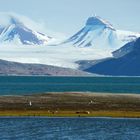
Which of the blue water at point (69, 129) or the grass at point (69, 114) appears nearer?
the blue water at point (69, 129)

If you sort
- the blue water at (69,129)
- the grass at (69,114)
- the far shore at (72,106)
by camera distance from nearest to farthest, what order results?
the blue water at (69,129)
the grass at (69,114)
the far shore at (72,106)

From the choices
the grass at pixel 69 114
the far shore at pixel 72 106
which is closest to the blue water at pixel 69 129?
the grass at pixel 69 114

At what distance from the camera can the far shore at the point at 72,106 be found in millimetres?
111125

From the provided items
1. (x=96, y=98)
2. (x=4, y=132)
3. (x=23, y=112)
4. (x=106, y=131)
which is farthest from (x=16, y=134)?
(x=96, y=98)

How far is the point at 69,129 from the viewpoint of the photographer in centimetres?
9138

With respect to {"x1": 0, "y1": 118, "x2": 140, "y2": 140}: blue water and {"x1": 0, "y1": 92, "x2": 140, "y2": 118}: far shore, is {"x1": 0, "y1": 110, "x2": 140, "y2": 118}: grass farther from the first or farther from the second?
{"x1": 0, "y1": 118, "x2": 140, "y2": 140}: blue water

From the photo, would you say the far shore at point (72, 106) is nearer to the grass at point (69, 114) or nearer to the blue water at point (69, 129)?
the grass at point (69, 114)

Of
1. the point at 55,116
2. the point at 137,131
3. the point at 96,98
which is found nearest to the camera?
the point at 137,131

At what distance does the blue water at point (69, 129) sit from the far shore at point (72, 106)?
681 centimetres

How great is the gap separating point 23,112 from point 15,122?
554 inches

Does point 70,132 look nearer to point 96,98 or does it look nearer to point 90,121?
point 90,121

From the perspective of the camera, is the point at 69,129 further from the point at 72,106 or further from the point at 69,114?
the point at 72,106

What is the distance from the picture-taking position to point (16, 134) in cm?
8462

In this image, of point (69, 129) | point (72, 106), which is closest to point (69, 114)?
point (72, 106)
